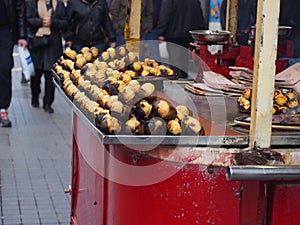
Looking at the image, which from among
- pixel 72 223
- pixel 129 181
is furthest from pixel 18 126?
pixel 129 181

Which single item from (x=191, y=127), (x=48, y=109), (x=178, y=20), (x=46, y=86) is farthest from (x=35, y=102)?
(x=191, y=127)

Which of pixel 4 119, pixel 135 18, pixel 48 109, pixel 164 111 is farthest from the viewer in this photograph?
pixel 48 109

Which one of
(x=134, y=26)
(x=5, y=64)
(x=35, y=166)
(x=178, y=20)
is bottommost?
(x=35, y=166)

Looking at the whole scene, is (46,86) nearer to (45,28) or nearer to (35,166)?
(45,28)

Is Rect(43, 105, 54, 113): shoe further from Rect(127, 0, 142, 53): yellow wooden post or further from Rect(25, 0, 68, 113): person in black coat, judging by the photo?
Rect(127, 0, 142, 53): yellow wooden post

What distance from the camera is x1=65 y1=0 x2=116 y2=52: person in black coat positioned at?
8812 millimetres

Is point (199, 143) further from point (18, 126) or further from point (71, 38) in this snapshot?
point (71, 38)

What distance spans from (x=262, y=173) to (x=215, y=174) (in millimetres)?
250

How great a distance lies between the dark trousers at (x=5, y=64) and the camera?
764 centimetres

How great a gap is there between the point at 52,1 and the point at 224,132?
21.3 feet

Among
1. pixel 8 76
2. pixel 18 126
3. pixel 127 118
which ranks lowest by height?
pixel 18 126

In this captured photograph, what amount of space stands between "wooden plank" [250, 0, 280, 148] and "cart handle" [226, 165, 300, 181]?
14 cm

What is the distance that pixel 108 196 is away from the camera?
9.49 ft

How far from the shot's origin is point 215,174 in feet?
8.26
